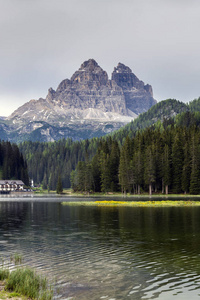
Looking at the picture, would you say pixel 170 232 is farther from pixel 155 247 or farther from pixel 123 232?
pixel 155 247

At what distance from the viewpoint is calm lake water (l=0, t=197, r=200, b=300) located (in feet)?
61.9

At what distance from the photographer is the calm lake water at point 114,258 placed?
742 inches

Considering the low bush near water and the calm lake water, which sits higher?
the low bush near water

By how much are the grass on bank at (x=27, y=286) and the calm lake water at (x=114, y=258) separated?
813 millimetres

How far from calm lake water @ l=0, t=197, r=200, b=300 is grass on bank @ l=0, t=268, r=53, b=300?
813mm

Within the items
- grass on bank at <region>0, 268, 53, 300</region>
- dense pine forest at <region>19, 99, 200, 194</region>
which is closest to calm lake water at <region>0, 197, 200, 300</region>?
grass on bank at <region>0, 268, 53, 300</region>

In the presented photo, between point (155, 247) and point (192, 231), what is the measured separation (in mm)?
11920

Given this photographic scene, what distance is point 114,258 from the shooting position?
2697 cm

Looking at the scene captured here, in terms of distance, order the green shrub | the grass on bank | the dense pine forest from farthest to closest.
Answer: the dense pine forest → the green shrub → the grass on bank

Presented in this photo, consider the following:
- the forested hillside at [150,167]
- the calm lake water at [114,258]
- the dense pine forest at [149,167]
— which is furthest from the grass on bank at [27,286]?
the forested hillside at [150,167]

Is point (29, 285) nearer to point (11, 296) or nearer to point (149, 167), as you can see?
point (11, 296)

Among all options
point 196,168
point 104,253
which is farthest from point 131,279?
point 196,168

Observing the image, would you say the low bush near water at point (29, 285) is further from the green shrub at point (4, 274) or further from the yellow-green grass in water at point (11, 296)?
the green shrub at point (4, 274)

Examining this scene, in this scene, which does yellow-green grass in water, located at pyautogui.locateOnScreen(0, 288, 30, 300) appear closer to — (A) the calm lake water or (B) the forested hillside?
(A) the calm lake water
